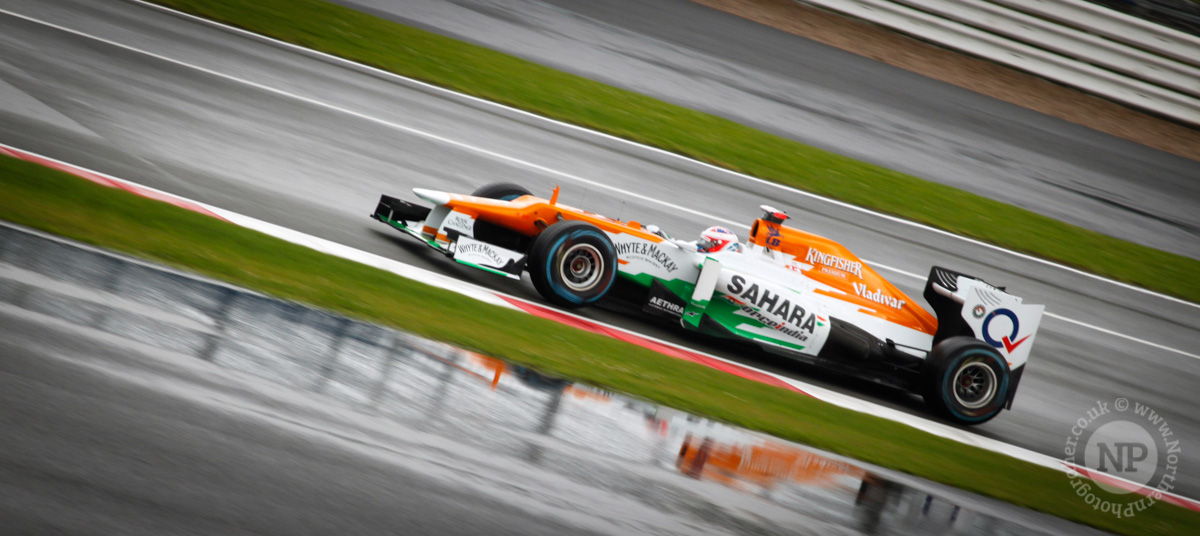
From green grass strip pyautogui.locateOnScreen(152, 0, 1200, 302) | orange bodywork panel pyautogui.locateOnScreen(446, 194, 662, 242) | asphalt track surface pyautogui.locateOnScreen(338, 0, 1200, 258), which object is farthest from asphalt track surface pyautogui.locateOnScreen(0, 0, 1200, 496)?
asphalt track surface pyautogui.locateOnScreen(338, 0, 1200, 258)

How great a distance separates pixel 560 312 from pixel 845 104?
10014 millimetres

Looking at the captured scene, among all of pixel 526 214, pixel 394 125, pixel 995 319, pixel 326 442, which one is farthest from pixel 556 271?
pixel 394 125

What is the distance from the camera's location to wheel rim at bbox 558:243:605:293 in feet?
24.6

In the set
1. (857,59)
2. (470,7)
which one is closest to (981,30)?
(857,59)

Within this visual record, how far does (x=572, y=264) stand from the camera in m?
7.57

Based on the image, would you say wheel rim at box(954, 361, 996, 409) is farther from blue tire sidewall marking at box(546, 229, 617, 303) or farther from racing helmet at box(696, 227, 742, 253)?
blue tire sidewall marking at box(546, 229, 617, 303)

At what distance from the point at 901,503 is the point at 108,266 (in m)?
4.79

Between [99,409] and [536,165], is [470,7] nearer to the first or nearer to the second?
[536,165]

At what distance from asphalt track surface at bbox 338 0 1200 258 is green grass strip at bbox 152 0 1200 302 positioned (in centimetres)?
48

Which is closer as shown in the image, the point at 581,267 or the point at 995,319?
the point at 581,267

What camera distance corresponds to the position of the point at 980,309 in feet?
27.5

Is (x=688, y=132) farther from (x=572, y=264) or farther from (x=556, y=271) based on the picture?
(x=556, y=271)

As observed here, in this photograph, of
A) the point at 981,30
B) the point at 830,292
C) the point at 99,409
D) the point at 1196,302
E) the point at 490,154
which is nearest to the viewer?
the point at 99,409

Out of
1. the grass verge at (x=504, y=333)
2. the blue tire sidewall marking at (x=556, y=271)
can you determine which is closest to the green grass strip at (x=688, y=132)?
the blue tire sidewall marking at (x=556, y=271)
